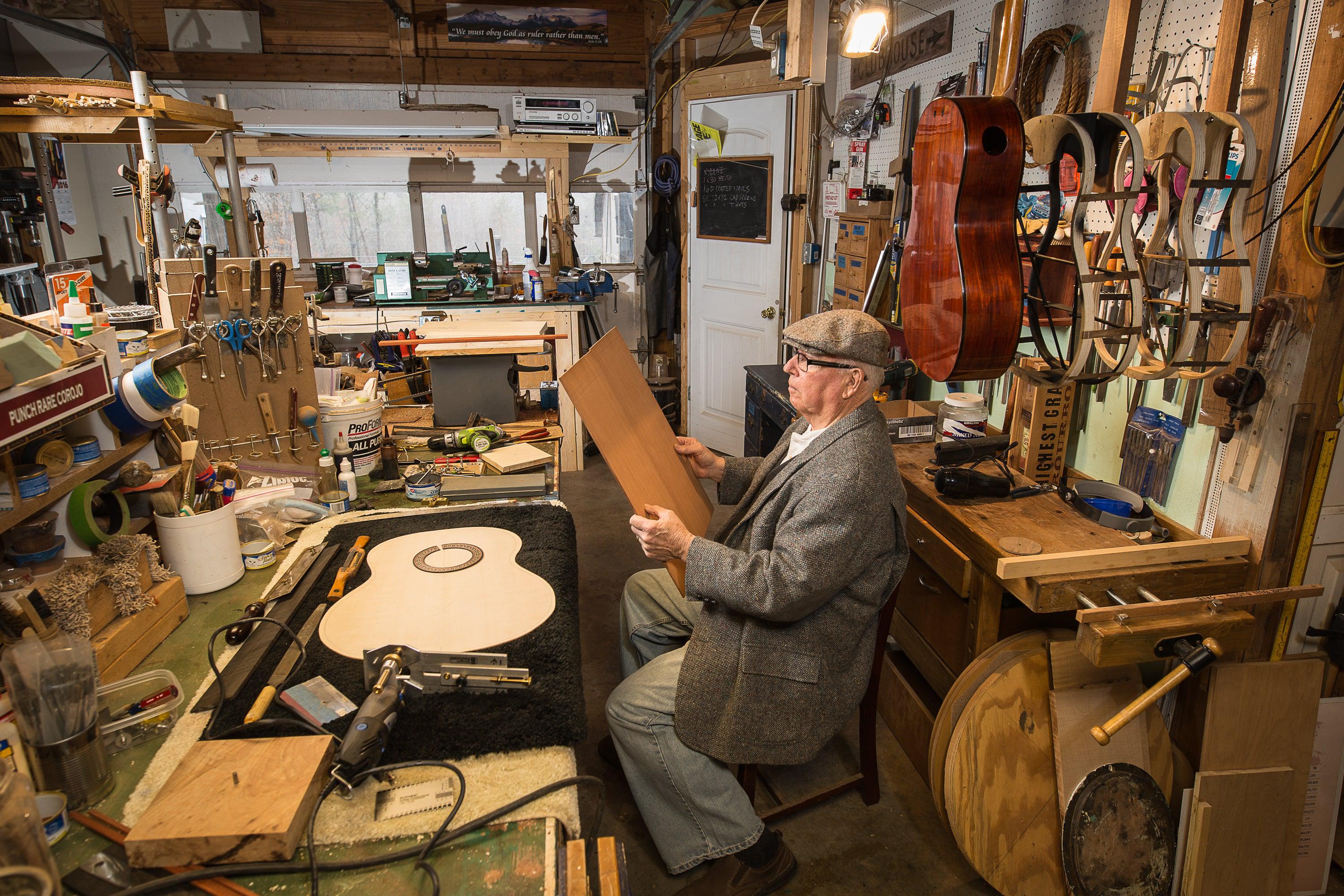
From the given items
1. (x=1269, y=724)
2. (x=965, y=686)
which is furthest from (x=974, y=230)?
(x=1269, y=724)

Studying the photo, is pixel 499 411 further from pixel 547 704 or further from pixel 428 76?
Answer: pixel 428 76

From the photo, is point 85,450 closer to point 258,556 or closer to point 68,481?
point 68,481

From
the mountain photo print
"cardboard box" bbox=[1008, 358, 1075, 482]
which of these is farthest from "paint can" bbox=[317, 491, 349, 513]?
the mountain photo print

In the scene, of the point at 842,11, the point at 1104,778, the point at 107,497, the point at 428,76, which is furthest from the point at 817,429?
the point at 428,76

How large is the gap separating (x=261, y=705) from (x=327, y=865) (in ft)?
1.23

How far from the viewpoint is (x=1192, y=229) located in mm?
1637

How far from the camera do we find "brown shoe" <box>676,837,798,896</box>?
1810 mm

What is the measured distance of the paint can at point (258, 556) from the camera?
177cm

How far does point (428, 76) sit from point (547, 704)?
5.49m

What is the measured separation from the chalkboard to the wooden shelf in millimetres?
3665

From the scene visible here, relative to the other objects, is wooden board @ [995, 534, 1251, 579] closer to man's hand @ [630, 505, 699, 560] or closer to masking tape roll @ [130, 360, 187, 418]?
man's hand @ [630, 505, 699, 560]

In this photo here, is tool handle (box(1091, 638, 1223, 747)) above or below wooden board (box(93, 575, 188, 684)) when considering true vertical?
below

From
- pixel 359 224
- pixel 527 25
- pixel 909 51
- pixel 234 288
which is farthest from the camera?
pixel 359 224

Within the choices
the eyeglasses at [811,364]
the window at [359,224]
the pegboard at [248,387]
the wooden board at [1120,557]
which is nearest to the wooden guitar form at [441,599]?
the pegboard at [248,387]
